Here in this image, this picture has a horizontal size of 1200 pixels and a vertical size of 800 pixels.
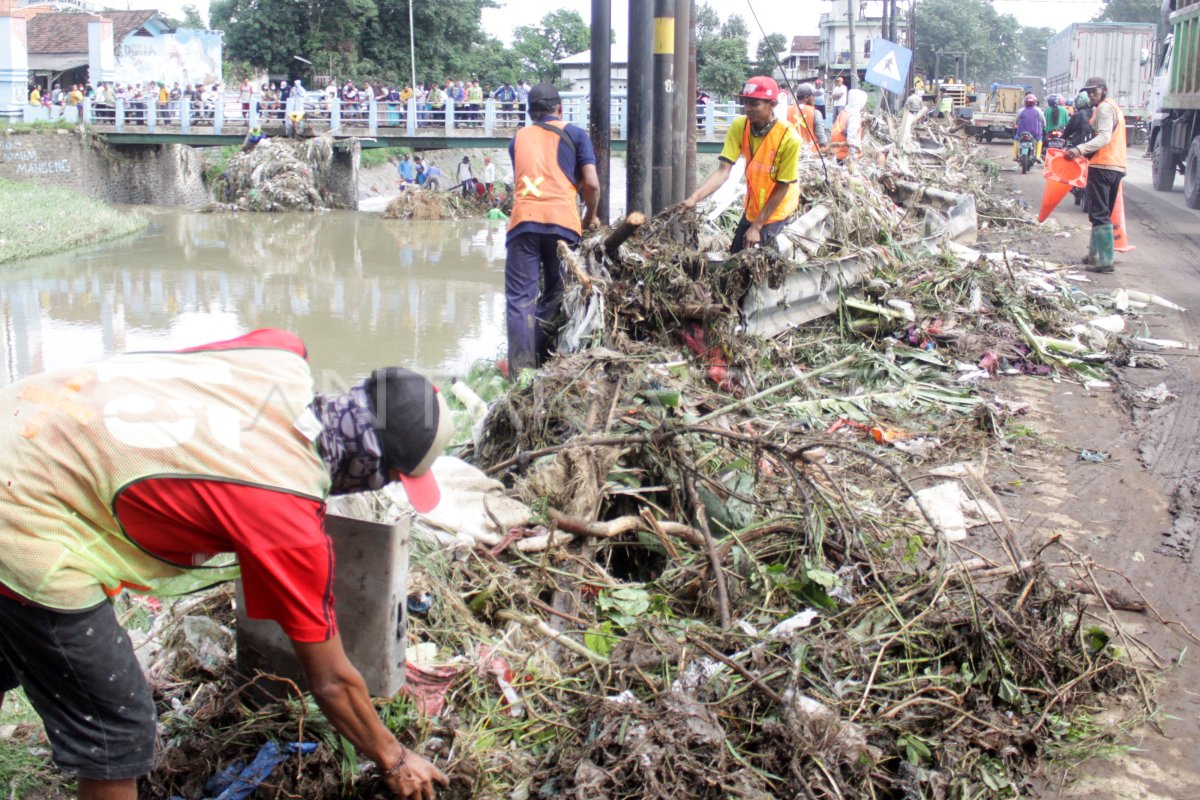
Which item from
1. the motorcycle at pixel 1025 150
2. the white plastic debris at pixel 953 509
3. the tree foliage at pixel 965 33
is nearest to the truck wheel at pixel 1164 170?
the motorcycle at pixel 1025 150

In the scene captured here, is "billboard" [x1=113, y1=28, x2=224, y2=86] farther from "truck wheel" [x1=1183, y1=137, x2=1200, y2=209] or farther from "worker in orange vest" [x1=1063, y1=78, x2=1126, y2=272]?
"worker in orange vest" [x1=1063, y1=78, x2=1126, y2=272]

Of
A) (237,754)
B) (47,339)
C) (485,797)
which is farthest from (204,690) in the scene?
(47,339)

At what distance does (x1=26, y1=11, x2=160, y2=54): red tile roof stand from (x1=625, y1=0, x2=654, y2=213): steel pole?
42.2 m

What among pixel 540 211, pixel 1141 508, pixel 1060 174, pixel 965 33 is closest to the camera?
pixel 1141 508

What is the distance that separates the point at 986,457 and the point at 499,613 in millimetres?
2799

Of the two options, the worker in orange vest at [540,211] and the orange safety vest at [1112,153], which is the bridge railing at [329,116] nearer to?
the orange safety vest at [1112,153]

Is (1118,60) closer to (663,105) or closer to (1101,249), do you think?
(1101,249)

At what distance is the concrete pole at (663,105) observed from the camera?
7891mm

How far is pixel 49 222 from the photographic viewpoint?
18.1 metres

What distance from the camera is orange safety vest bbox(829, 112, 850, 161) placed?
11.2 m

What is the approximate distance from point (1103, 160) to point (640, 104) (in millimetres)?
4460

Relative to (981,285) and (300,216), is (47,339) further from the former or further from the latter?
(300,216)

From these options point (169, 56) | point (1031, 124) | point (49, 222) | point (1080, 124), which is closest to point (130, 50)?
point (169, 56)

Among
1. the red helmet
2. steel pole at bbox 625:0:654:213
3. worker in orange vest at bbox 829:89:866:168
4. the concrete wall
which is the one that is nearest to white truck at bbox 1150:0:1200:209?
worker in orange vest at bbox 829:89:866:168
